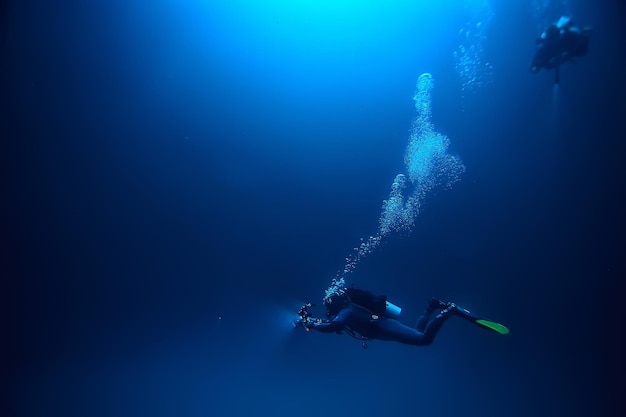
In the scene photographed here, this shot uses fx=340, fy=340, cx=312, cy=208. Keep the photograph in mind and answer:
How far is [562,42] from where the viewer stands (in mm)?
9961

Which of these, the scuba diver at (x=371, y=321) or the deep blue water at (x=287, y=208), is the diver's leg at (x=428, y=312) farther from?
the deep blue water at (x=287, y=208)

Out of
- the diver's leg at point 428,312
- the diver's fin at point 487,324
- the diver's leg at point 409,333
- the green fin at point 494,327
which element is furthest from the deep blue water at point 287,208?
the green fin at point 494,327

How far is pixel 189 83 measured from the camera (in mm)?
12438

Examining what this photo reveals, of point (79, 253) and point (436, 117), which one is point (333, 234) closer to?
point (436, 117)

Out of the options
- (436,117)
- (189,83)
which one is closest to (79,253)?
(189,83)

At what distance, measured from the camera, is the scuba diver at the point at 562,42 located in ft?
31.5

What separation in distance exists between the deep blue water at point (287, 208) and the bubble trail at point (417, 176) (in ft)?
1.31

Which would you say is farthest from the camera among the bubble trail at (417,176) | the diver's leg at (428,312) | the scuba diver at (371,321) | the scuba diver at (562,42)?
the bubble trail at (417,176)

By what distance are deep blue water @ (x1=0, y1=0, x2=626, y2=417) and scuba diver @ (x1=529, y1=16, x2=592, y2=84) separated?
164cm

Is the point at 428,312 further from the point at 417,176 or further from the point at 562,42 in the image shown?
the point at 417,176

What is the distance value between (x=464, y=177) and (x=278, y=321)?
12947 millimetres

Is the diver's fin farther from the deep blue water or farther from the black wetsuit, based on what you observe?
the deep blue water

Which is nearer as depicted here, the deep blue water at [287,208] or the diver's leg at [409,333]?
the diver's leg at [409,333]

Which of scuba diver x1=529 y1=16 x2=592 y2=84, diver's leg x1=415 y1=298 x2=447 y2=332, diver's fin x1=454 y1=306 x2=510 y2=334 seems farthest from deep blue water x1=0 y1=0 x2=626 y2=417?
diver's fin x1=454 y1=306 x2=510 y2=334
